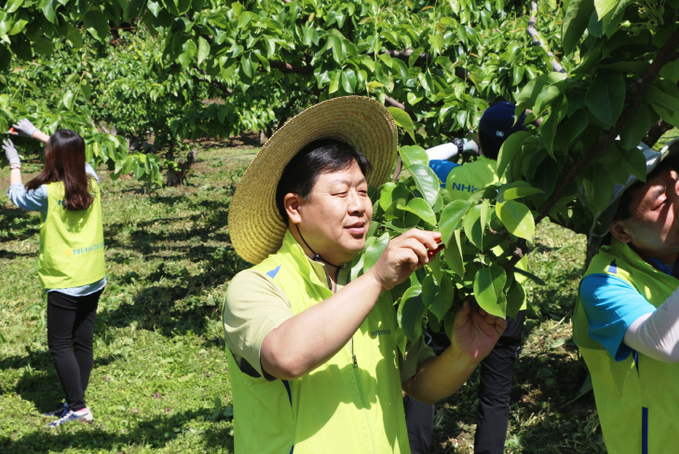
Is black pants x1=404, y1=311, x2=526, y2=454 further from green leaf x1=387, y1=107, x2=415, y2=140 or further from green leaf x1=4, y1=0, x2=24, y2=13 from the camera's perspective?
green leaf x1=4, y1=0, x2=24, y2=13

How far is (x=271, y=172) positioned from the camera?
1.61 m

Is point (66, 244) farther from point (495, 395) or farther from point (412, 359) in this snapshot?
point (412, 359)

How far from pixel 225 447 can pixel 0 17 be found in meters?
2.67

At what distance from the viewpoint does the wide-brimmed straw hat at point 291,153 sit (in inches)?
61.0

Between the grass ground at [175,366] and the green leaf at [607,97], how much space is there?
895 mm

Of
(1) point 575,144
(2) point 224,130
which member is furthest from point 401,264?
(2) point 224,130

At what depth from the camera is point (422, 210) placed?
50.6 inches

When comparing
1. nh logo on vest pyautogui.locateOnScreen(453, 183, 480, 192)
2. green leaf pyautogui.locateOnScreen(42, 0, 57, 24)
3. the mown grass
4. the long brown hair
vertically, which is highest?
green leaf pyautogui.locateOnScreen(42, 0, 57, 24)

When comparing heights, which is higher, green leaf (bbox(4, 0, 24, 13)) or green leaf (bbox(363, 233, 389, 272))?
green leaf (bbox(4, 0, 24, 13))

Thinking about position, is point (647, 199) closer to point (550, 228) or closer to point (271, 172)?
point (271, 172)

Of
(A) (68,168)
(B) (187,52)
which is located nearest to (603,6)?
(B) (187,52)

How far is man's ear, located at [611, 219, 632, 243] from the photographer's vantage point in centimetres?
159

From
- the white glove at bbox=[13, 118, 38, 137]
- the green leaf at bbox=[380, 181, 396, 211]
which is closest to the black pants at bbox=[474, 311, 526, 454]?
the green leaf at bbox=[380, 181, 396, 211]

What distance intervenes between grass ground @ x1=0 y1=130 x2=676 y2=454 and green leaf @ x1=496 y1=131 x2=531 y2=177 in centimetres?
70
